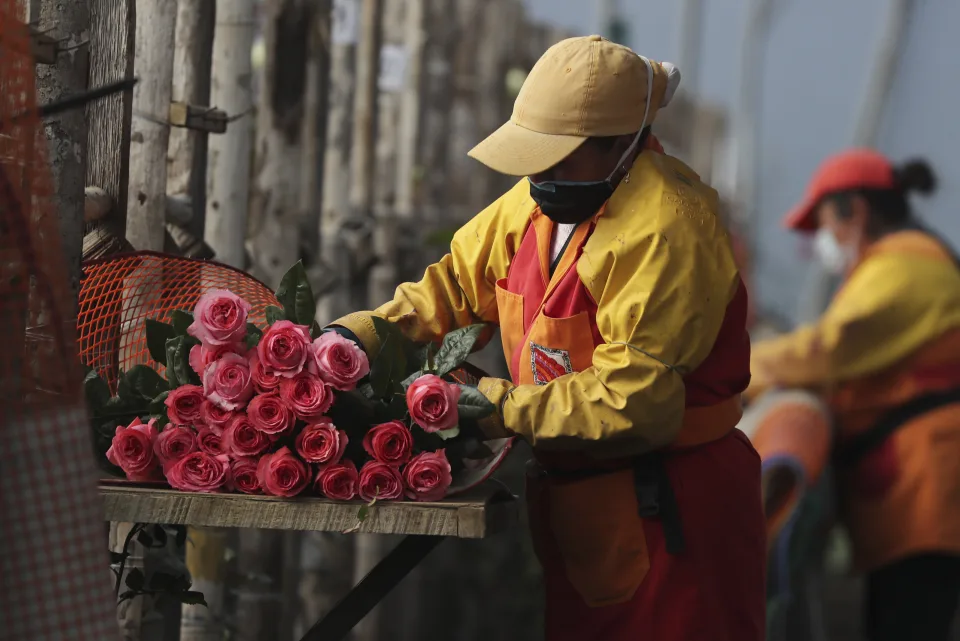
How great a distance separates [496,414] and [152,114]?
1849 mm

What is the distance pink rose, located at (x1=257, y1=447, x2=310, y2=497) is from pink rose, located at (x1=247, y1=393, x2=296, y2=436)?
6 cm

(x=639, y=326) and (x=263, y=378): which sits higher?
(x=639, y=326)

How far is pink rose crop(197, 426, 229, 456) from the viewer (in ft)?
10.3

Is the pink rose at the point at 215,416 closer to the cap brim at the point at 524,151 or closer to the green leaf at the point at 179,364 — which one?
the green leaf at the point at 179,364

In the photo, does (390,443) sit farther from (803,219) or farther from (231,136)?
(803,219)

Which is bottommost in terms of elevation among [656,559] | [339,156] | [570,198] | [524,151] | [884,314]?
[339,156]

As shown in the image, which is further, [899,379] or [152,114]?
[899,379]

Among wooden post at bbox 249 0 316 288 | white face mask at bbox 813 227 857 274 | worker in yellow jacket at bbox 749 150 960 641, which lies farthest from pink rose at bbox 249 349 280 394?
white face mask at bbox 813 227 857 274

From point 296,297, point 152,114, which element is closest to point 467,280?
point 296,297

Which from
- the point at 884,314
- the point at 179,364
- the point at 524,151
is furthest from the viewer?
the point at 884,314

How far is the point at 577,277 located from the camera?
11.3ft

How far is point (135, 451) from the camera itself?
3148 millimetres

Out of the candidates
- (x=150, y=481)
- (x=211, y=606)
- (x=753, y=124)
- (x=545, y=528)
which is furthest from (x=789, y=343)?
(x=753, y=124)

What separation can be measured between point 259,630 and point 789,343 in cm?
300
